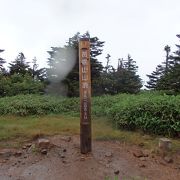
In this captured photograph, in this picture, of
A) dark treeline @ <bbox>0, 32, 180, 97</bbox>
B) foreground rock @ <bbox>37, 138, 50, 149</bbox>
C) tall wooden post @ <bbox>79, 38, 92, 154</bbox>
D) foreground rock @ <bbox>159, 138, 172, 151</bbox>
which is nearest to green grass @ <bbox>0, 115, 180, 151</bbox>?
foreground rock @ <bbox>159, 138, 172, 151</bbox>

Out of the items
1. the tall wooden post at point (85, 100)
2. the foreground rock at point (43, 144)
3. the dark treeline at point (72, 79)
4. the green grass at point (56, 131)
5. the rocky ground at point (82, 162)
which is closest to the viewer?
the rocky ground at point (82, 162)

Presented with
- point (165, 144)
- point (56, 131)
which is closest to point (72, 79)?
point (56, 131)

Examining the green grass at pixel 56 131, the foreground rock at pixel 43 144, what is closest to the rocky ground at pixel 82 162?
the foreground rock at pixel 43 144

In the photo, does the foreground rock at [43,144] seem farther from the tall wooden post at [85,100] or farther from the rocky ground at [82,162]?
the tall wooden post at [85,100]

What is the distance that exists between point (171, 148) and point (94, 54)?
11702 millimetres

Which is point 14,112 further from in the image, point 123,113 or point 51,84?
point 51,84

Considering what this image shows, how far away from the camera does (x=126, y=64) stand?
2742 centimetres

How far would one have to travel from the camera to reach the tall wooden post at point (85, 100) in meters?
7.21

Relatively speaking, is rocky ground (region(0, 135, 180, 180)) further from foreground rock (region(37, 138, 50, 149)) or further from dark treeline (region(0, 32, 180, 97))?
dark treeline (region(0, 32, 180, 97))

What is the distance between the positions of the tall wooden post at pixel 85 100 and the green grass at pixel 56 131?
1059mm

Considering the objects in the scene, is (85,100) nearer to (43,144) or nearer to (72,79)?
(43,144)

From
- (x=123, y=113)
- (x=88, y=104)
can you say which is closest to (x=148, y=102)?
(x=123, y=113)

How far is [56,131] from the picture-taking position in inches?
344

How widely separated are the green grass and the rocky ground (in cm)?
37
